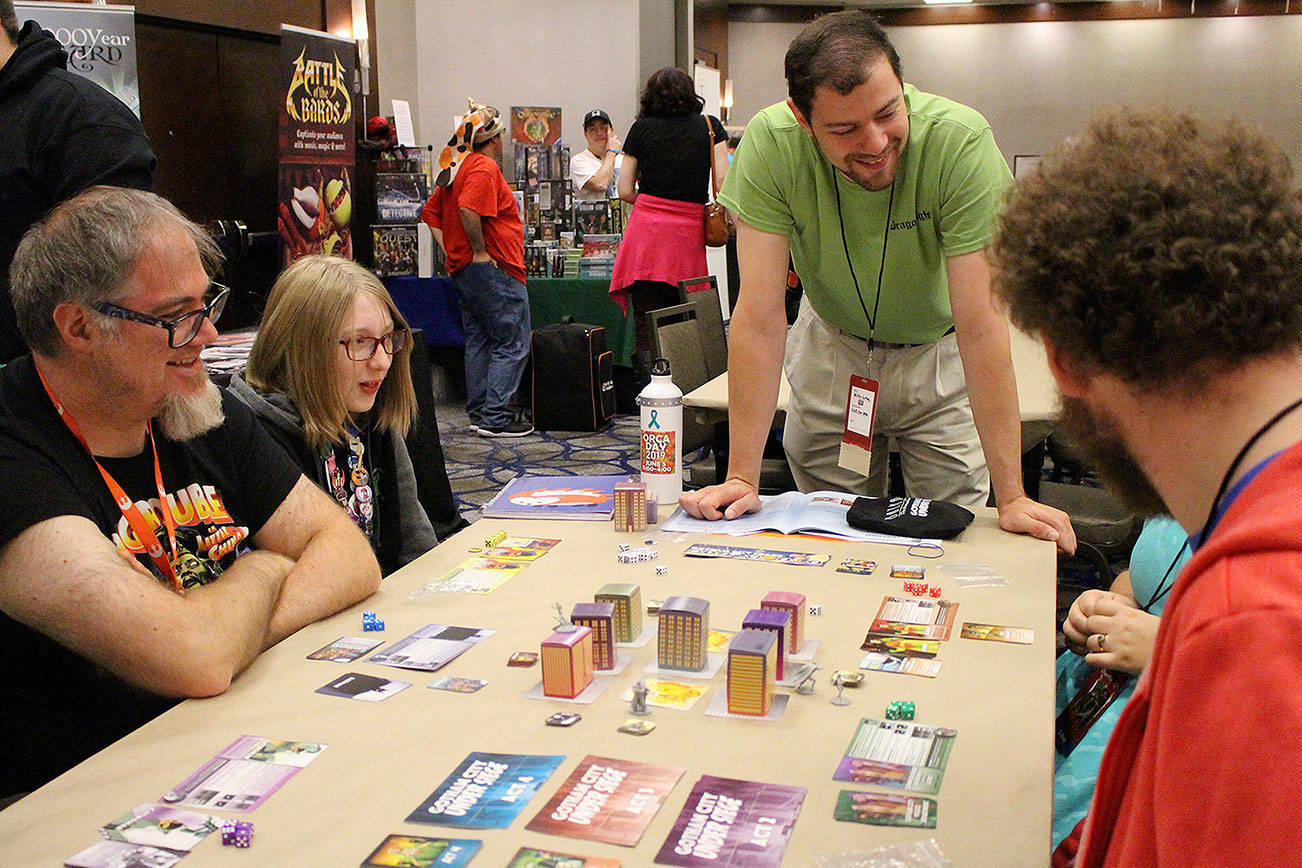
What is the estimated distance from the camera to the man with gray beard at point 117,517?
1344 mm

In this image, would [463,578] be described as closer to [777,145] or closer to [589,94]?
[777,145]

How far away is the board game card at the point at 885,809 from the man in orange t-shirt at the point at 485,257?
4893 mm

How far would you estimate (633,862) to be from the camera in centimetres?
95

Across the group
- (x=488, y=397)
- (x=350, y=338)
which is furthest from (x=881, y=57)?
(x=488, y=397)

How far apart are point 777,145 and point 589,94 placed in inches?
258

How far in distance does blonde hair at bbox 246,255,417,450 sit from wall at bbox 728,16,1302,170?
10031 millimetres

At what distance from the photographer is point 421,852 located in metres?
0.97

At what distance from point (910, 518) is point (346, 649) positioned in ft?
3.25

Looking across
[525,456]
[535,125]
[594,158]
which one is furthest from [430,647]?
[535,125]

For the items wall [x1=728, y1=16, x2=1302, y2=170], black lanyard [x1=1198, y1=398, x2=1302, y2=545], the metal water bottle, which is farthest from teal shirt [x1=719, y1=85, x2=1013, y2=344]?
wall [x1=728, y1=16, x2=1302, y2=170]

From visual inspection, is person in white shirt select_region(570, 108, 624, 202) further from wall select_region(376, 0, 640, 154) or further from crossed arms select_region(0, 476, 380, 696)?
crossed arms select_region(0, 476, 380, 696)

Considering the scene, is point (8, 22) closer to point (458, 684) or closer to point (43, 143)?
point (43, 143)

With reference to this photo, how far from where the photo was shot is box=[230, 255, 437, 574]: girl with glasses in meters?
2.09

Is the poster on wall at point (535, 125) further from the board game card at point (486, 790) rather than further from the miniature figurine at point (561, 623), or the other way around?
the board game card at point (486, 790)
